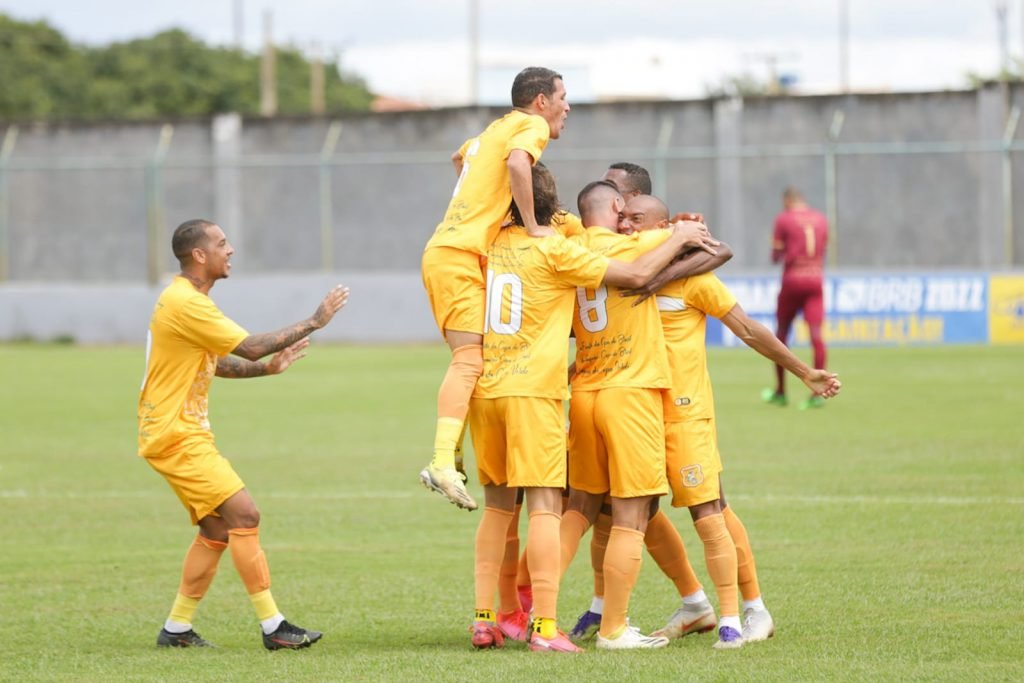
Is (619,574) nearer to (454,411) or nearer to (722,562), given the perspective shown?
(722,562)

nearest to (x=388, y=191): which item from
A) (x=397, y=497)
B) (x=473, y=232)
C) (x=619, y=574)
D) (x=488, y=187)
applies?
(x=397, y=497)

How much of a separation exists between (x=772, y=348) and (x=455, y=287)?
150 centimetres

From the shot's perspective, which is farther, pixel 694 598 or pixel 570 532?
pixel 694 598

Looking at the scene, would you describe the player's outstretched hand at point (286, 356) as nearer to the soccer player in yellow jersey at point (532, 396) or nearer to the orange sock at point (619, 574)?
the soccer player in yellow jersey at point (532, 396)

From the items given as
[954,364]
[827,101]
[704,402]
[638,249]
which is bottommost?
[954,364]

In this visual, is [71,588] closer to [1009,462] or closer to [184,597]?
[184,597]

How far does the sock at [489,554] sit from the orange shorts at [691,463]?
0.78 meters

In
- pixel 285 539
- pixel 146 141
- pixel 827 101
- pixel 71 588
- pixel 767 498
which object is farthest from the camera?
pixel 146 141

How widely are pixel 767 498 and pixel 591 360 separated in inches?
180

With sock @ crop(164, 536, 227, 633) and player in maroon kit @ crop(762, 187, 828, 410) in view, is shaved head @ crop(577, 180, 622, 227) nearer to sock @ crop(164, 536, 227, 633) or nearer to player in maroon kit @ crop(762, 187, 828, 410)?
sock @ crop(164, 536, 227, 633)

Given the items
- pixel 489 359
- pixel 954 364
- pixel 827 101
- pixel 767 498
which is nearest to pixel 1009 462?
pixel 767 498

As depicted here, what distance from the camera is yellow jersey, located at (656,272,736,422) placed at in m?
6.95

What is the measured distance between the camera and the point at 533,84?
24.7ft

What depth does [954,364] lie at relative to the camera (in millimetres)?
22406
